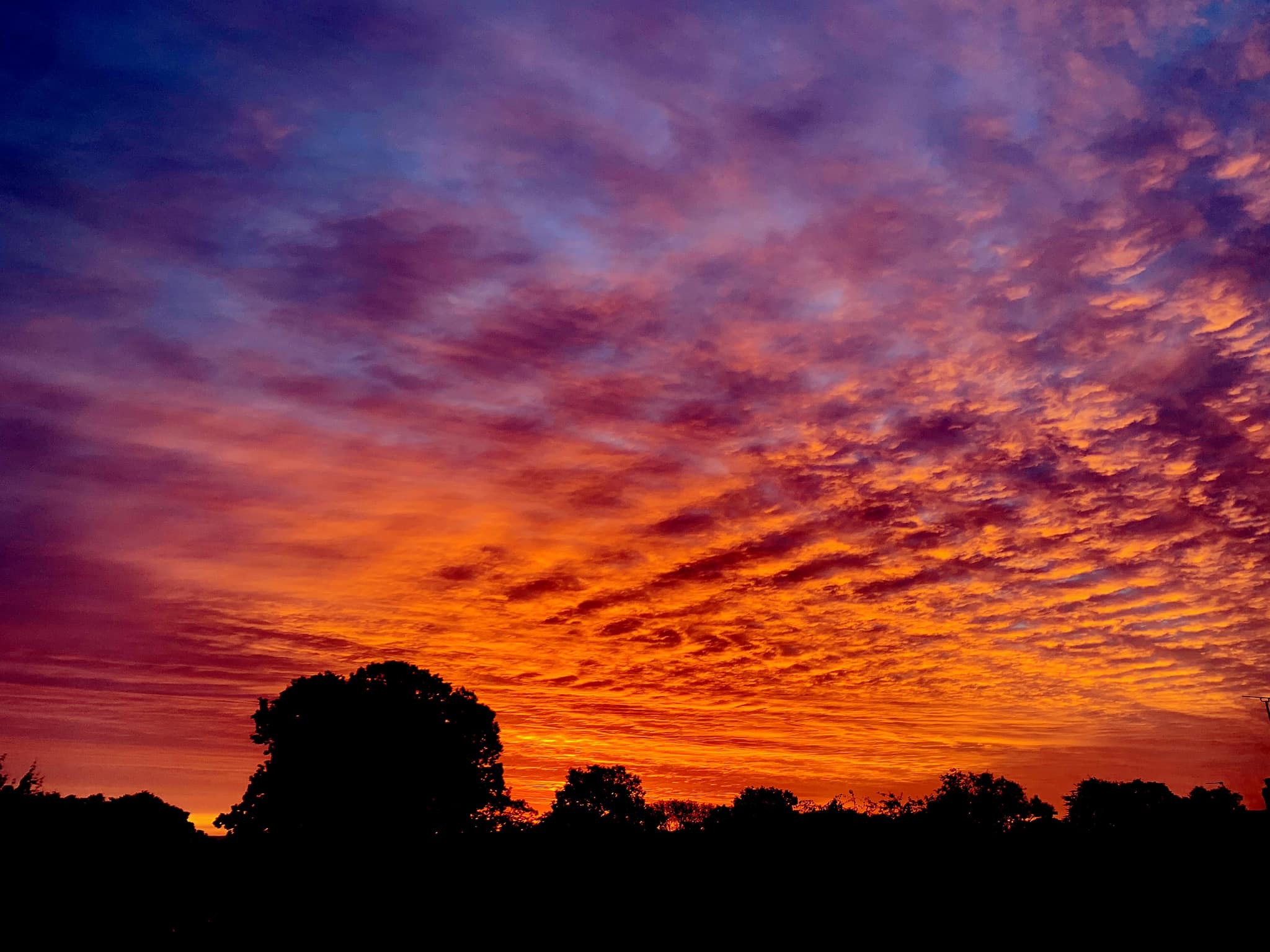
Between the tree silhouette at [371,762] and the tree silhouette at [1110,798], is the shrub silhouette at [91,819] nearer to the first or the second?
the tree silhouette at [371,762]

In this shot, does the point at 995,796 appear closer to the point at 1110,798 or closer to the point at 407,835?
the point at 1110,798

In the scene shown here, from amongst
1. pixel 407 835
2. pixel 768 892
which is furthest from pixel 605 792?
pixel 768 892

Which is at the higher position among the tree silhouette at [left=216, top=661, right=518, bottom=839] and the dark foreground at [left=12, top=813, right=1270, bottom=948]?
the tree silhouette at [left=216, top=661, right=518, bottom=839]

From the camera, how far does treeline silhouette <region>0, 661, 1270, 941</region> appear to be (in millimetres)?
26375

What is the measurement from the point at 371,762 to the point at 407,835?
564 cm

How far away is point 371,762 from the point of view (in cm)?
6147

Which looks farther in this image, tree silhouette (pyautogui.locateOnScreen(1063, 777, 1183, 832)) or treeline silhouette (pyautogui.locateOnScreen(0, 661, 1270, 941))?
tree silhouette (pyautogui.locateOnScreen(1063, 777, 1183, 832))

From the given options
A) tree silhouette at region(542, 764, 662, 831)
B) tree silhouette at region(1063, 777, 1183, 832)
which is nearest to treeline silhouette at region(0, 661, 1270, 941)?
tree silhouette at region(542, 764, 662, 831)

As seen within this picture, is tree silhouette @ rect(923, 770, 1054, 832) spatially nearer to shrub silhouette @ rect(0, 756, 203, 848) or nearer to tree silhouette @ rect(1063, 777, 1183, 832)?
tree silhouette @ rect(1063, 777, 1183, 832)

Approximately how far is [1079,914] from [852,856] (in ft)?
20.4

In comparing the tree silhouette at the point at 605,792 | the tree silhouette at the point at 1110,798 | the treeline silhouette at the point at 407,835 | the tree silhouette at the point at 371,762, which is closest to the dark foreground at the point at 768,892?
the treeline silhouette at the point at 407,835

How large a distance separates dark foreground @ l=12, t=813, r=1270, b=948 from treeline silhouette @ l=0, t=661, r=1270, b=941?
0.10m

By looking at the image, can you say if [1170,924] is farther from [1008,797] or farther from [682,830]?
[1008,797]

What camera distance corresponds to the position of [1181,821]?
25141mm
